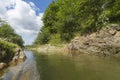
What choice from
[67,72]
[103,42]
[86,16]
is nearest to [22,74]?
[67,72]

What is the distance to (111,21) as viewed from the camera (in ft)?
132

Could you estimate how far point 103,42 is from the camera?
3816 centimetres

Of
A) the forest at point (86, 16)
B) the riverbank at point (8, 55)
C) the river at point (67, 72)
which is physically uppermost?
the forest at point (86, 16)

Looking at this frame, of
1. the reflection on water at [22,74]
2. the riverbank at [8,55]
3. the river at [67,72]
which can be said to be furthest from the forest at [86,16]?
the reflection on water at [22,74]

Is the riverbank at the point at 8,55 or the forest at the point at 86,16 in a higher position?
the forest at the point at 86,16

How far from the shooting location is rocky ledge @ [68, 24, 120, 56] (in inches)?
1381

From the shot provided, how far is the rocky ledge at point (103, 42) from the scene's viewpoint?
3509 cm

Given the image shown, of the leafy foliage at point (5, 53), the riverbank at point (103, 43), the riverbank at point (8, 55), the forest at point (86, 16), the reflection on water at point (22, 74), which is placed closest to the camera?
the reflection on water at point (22, 74)

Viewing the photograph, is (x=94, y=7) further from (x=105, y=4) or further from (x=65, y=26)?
(x=65, y=26)

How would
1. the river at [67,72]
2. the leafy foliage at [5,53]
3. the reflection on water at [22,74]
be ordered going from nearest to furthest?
the river at [67,72]
the reflection on water at [22,74]
the leafy foliage at [5,53]

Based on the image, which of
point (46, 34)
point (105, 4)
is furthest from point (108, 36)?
point (46, 34)

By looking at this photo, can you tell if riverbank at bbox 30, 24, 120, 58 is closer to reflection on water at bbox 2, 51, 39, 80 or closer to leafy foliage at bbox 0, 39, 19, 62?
reflection on water at bbox 2, 51, 39, 80

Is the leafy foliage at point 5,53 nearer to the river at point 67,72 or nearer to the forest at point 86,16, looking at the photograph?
the river at point 67,72

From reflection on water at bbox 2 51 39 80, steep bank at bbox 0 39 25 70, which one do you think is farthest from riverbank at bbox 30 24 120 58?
reflection on water at bbox 2 51 39 80
